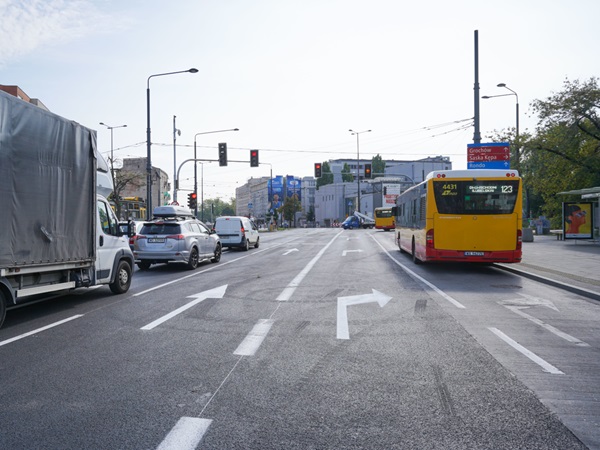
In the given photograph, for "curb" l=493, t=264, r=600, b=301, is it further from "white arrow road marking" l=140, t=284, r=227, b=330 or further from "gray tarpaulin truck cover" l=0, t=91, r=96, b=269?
"gray tarpaulin truck cover" l=0, t=91, r=96, b=269

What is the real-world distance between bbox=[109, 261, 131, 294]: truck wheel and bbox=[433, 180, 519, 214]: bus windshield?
342 inches

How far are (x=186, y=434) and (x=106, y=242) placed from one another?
728 cm

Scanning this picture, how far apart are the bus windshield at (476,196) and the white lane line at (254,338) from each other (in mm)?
8591

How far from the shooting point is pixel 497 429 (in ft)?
12.0

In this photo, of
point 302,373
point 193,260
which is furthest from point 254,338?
point 193,260

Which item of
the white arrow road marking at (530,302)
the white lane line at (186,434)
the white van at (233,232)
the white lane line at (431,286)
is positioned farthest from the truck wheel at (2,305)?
the white van at (233,232)

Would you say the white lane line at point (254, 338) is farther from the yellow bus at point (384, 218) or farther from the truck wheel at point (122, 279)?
the yellow bus at point (384, 218)

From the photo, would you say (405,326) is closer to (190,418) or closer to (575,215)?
(190,418)

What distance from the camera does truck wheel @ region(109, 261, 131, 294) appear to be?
34.4 feet

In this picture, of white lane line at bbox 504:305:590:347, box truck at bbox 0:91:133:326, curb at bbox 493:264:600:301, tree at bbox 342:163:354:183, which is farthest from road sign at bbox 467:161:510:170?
tree at bbox 342:163:354:183

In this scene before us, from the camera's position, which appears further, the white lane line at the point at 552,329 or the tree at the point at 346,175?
the tree at the point at 346,175

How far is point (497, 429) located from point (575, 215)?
85.6 feet

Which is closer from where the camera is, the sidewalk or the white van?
the sidewalk

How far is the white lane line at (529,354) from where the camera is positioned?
515cm
